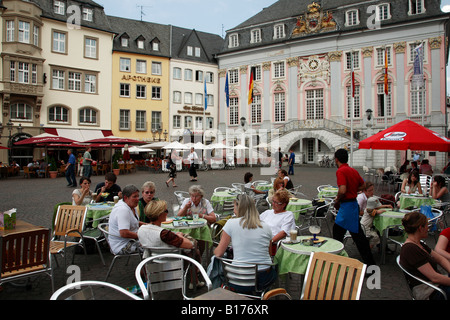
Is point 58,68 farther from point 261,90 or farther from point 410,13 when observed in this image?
point 410,13

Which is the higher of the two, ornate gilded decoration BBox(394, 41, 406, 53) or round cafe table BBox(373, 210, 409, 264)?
ornate gilded decoration BBox(394, 41, 406, 53)

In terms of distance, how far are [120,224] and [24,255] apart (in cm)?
130

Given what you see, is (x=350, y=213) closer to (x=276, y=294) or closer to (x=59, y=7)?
(x=276, y=294)

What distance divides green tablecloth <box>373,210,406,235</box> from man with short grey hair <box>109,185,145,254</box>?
14.3 feet

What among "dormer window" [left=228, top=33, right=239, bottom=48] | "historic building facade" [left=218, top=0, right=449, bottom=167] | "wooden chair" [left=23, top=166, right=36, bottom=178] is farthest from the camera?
"dormer window" [left=228, top=33, right=239, bottom=48]

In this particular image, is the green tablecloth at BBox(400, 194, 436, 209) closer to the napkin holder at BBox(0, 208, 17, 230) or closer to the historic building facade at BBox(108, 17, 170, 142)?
the napkin holder at BBox(0, 208, 17, 230)

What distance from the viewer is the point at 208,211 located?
6.61 m

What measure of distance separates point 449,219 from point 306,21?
32.4 metres

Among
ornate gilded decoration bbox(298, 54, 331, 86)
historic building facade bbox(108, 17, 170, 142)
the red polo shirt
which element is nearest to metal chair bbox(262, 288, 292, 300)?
the red polo shirt

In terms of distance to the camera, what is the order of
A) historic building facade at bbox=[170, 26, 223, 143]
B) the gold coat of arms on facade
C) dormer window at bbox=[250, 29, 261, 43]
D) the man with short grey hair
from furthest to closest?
historic building facade at bbox=[170, 26, 223, 143] → dormer window at bbox=[250, 29, 261, 43] → the gold coat of arms on facade → the man with short grey hair

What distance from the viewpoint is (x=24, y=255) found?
4.30m

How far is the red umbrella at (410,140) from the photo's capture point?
10164mm

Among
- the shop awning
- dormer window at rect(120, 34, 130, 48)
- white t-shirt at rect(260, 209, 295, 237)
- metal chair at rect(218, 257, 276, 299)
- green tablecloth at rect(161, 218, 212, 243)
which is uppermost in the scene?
dormer window at rect(120, 34, 130, 48)

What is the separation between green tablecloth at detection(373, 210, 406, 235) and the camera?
6418 mm
